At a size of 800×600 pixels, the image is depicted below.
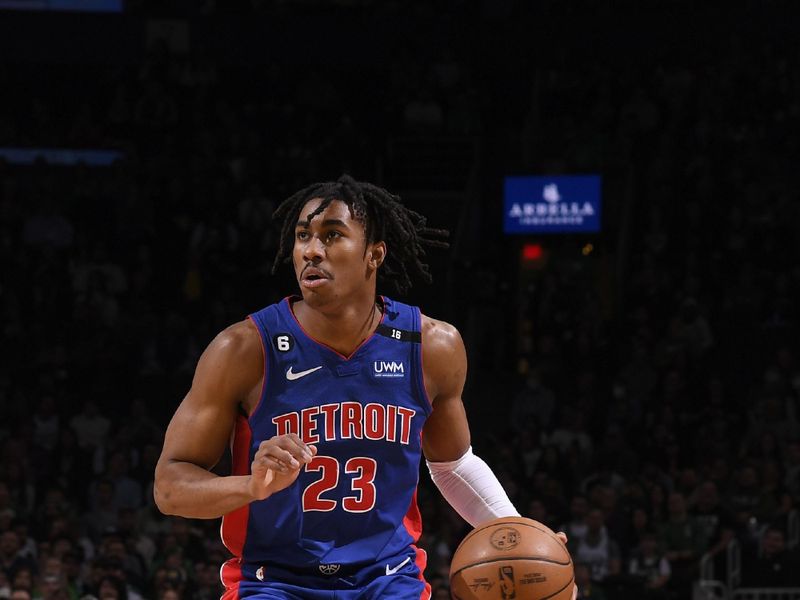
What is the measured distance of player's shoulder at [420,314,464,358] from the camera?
445 cm

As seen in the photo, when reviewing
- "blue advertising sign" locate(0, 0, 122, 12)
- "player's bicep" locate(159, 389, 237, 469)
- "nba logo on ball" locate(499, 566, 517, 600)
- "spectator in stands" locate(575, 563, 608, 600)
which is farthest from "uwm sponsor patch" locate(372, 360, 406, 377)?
"blue advertising sign" locate(0, 0, 122, 12)

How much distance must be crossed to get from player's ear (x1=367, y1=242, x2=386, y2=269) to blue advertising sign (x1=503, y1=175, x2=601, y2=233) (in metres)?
12.9

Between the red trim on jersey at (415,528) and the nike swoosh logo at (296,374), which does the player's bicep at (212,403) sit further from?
the red trim on jersey at (415,528)

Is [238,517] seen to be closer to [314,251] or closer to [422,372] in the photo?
[422,372]

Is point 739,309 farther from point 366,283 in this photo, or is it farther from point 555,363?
point 366,283

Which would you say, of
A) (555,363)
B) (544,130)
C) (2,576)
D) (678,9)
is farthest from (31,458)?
(678,9)

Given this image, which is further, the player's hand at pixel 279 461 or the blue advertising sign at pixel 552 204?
the blue advertising sign at pixel 552 204

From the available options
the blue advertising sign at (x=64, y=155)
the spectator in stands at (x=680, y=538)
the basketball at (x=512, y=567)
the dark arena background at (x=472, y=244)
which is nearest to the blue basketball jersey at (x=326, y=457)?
the basketball at (x=512, y=567)

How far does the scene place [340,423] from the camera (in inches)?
165

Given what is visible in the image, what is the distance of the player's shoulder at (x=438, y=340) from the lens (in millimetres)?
4453

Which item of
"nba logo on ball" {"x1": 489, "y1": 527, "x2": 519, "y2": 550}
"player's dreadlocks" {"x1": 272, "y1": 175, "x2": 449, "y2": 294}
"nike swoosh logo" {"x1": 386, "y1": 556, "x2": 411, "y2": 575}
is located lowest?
"nike swoosh logo" {"x1": 386, "y1": 556, "x2": 411, "y2": 575}

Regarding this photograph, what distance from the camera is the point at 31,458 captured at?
1267 centimetres

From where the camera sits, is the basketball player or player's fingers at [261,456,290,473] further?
the basketball player

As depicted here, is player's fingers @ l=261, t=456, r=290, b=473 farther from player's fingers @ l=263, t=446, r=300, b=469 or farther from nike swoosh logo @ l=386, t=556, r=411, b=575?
nike swoosh logo @ l=386, t=556, r=411, b=575
